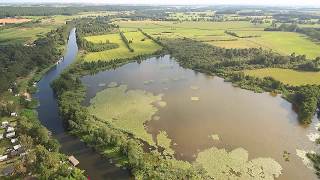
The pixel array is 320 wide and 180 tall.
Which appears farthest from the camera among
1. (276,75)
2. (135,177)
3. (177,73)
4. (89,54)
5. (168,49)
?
(168,49)

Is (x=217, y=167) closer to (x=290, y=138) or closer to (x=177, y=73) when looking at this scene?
(x=290, y=138)

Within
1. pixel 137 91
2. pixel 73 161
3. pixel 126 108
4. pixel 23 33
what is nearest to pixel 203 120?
pixel 126 108

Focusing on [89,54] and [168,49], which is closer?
[89,54]

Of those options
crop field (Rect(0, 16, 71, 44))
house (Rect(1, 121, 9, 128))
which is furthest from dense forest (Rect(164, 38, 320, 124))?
crop field (Rect(0, 16, 71, 44))

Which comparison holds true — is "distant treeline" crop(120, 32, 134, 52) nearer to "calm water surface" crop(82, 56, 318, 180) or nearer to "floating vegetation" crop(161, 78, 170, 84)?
"calm water surface" crop(82, 56, 318, 180)

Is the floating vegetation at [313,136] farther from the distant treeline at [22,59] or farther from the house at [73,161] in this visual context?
the distant treeline at [22,59]

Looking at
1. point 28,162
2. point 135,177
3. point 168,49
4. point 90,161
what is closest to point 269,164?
point 135,177
